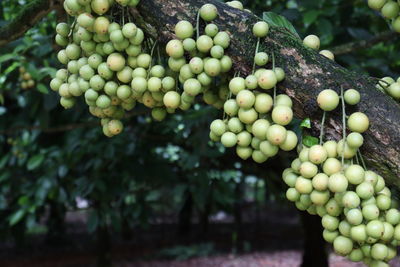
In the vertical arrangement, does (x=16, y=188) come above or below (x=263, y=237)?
above

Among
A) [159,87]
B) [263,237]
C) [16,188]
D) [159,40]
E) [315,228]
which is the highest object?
[159,40]

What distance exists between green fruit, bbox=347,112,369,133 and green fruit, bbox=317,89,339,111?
5 centimetres

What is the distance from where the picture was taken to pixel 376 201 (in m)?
0.97

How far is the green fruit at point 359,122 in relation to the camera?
96cm

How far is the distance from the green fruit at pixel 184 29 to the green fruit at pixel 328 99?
0.33m

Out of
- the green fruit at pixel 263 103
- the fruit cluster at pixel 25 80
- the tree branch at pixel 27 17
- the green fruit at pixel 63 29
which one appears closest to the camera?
the green fruit at pixel 263 103

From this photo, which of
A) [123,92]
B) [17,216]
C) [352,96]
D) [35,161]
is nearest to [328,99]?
[352,96]

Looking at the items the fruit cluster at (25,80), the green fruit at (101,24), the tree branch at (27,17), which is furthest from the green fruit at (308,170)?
the fruit cluster at (25,80)

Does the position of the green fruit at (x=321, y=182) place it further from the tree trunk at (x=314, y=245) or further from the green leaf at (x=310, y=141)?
the tree trunk at (x=314, y=245)

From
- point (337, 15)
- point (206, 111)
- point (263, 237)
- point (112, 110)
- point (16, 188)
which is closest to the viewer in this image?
point (112, 110)

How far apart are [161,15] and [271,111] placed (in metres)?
0.37

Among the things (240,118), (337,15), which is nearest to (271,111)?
(240,118)

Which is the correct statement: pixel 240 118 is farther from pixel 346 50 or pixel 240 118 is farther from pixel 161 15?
pixel 346 50

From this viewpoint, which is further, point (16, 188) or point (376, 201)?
point (16, 188)
